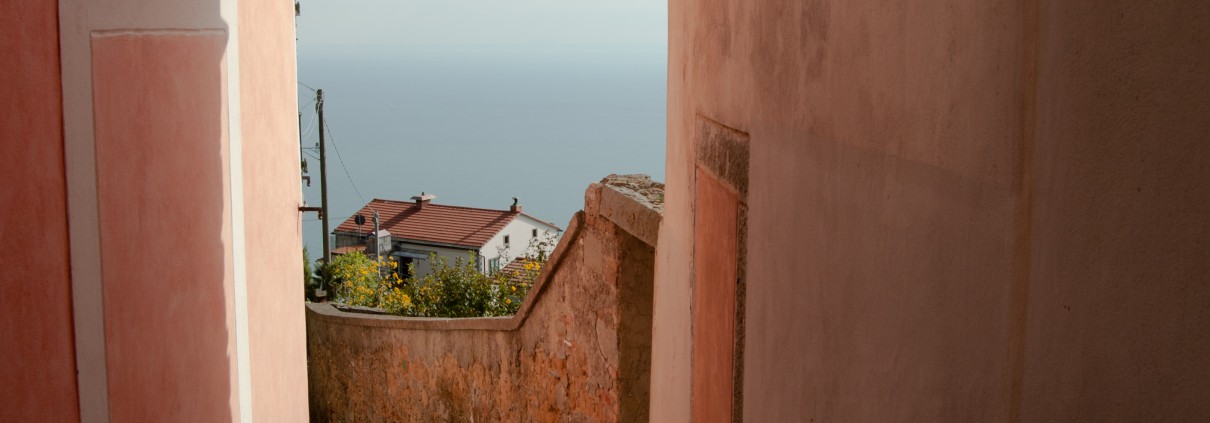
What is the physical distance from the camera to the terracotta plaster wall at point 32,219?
3.90m

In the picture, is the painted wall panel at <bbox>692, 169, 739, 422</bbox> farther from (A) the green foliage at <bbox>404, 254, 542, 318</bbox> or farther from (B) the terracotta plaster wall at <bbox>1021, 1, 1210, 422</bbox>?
(A) the green foliage at <bbox>404, 254, 542, 318</bbox>

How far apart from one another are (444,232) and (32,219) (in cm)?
3809

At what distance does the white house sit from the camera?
41250 millimetres

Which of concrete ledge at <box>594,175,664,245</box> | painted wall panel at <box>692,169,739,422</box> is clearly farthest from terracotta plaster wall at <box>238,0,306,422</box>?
painted wall panel at <box>692,169,739,422</box>

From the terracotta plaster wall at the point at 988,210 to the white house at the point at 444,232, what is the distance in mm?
37610

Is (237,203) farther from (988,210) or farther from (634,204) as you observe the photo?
(988,210)

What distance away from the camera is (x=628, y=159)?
141m

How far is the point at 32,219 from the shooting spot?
13.3 ft

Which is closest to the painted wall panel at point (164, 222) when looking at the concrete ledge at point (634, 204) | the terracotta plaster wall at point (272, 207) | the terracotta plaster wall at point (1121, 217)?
the terracotta plaster wall at point (272, 207)

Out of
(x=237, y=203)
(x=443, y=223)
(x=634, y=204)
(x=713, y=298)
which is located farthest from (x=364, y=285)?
(x=713, y=298)

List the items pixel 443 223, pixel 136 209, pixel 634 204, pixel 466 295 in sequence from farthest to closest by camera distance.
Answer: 1. pixel 443 223
2. pixel 466 295
3. pixel 634 204
4. pixel 136 209

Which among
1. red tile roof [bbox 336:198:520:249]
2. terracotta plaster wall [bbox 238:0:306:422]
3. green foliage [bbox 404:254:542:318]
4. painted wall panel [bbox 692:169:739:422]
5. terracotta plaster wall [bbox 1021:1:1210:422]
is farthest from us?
red tile roof [bbox 336:198:520:249]

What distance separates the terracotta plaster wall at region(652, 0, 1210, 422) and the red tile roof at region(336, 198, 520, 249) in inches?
1530

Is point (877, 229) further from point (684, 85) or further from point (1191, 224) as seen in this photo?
point (684, 85)
